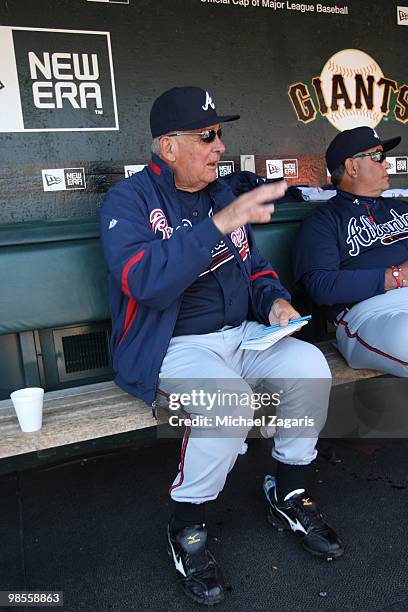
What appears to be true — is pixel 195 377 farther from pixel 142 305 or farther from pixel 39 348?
pixel 39 348

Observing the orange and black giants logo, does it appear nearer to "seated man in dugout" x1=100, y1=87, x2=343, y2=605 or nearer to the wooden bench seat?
"seated man in dugout" x1=100, y1=87, x2=343, y2=605

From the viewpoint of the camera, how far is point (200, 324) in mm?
1747

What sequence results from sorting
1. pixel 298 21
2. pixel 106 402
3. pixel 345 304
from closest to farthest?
pixel 106 402
pixel 345 304
pixel 298 21

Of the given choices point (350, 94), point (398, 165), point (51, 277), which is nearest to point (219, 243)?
point (51, 277)

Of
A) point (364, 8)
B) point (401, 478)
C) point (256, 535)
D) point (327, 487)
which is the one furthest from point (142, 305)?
point (364, 8)

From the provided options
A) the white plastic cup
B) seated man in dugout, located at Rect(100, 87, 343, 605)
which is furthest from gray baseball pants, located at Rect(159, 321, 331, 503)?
the white plastic cup

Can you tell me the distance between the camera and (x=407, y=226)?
2309 mm

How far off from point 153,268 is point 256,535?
3.02ft

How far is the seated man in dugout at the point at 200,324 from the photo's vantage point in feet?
4.88

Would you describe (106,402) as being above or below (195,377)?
below

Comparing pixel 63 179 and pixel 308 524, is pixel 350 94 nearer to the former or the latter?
pixel 63 179

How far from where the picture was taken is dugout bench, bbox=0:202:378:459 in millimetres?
1726

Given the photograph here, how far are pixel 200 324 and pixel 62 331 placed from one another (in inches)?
23.2

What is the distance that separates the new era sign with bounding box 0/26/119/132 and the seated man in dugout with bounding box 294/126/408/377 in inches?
47.9
